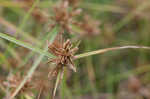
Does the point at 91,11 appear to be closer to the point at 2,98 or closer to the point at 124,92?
the point at 124,92

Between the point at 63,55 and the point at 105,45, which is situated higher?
the point at 63,55

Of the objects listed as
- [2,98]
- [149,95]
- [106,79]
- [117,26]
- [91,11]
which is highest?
[91,11]

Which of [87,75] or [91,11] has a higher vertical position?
[91,11]

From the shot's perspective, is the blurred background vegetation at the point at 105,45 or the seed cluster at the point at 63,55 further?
the blurred background vegetation at the point at 105,45

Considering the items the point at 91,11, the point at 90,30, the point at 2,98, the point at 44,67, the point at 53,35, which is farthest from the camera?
the point at 91,11

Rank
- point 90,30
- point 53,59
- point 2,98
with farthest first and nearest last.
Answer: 1. point 90,30
2. point 2,98
3. point 53,59

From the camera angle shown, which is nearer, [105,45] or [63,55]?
[63,55]

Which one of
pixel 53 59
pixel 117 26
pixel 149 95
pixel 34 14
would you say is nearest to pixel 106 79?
pixel 149 95

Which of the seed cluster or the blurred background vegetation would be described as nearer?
the seed cluster

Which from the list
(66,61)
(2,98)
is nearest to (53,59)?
(66,61)

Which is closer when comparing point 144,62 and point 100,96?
point 100,96
